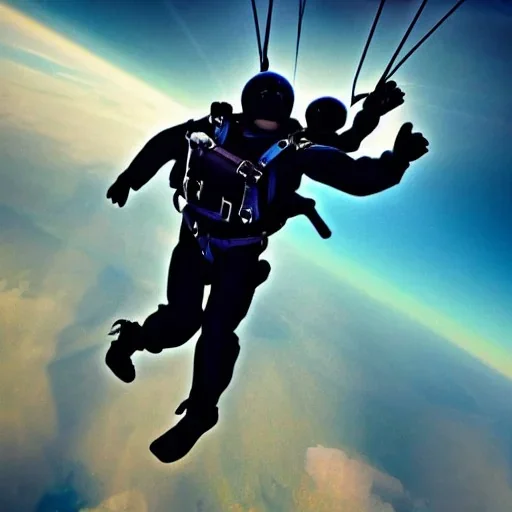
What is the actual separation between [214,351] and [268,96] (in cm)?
124

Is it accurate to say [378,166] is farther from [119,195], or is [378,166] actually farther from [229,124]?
[119,195]

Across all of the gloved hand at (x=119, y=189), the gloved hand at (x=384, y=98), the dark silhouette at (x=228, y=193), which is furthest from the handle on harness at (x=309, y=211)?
the gloved hand at (x=119, y=189)

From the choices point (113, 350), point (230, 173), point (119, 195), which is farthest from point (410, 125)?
point (113, 350)

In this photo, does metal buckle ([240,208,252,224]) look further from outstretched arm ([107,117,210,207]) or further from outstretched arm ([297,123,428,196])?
outstretched arm ([107,117,210,207])

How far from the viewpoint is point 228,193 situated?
1.91 meters

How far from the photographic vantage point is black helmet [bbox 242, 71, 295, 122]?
6.33 ft

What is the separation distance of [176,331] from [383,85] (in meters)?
1.52

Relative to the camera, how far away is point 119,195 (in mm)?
2193

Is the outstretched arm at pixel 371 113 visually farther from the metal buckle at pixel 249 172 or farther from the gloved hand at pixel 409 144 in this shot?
the metal buckle at pixel 249 172

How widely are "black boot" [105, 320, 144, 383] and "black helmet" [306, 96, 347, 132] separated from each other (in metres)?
1.37

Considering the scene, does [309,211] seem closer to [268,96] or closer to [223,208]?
[223,208]

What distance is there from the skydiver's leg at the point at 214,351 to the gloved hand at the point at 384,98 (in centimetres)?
84

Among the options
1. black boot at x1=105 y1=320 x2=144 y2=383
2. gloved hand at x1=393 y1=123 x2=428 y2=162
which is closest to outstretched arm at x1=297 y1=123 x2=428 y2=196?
gloved hand at x1=393 y1=123 x2=428 y2=162

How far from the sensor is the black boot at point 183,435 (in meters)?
2.00
